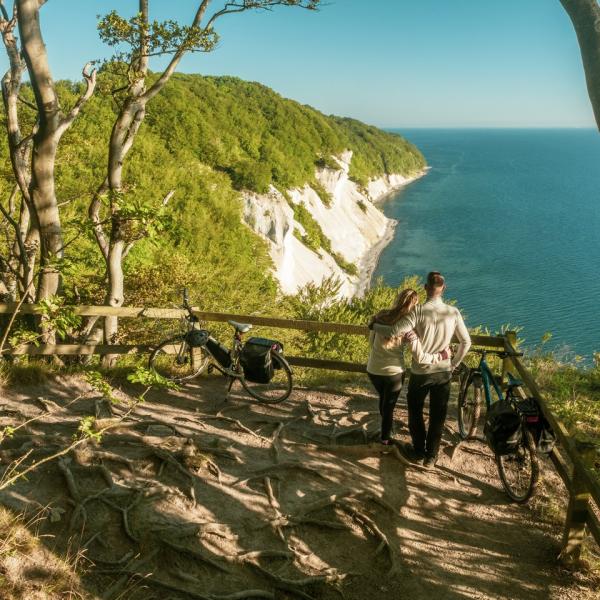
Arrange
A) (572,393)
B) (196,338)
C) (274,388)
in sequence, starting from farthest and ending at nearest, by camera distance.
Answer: (572,393)
(274,388)
(196,338)

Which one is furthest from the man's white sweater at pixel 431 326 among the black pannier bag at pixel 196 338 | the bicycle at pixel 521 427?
the black pannier bag at pixel 196 338

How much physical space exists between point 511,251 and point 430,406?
276 ft

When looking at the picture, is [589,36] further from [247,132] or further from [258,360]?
Result: [247,132]

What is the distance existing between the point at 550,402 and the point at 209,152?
5301cm

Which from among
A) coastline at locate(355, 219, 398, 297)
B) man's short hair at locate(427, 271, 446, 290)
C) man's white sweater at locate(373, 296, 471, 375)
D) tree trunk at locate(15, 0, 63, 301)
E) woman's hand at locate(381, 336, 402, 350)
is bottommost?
coastline at locate(355, 219, 398, 297)

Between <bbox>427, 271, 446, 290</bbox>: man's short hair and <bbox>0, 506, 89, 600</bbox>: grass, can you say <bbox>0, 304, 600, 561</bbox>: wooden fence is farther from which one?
<bbox>0, 506, 89, 600</bbox>: grass

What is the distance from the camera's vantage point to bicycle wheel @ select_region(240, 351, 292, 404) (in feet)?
26.1

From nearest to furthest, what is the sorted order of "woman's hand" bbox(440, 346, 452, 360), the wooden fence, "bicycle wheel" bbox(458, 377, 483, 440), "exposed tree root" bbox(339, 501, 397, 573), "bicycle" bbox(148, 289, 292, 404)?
1. the wooden fence
2. "exposed tree root" bbox(339, 501, 397, 573)
3. "woman's hand" bbox(440, 346, 452, 360)
4. "bicycle wheel" bbox(458, 377, 483, 440)
5. "bicycle" bbox(148, 289, 292, 404)

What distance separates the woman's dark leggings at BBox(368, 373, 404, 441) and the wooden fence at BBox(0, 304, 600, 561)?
3.82ft

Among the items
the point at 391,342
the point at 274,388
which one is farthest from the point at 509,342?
the point at 274,388

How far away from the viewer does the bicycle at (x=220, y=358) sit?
312 inches

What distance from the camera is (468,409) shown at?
23.9ft

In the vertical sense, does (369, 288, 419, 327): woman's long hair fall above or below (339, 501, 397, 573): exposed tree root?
above

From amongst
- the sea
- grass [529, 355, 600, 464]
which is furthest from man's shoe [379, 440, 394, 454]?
the sea
